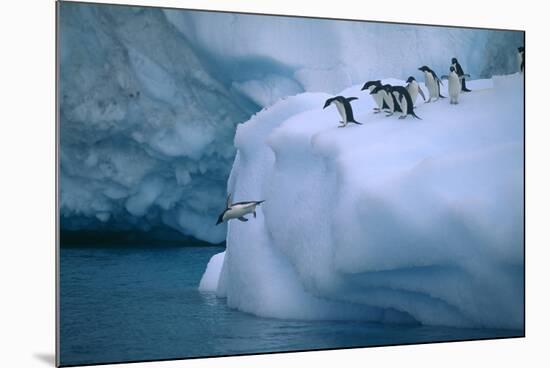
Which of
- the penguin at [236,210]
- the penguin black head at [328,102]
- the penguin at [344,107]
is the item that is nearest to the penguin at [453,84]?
the penguin at [344,107]

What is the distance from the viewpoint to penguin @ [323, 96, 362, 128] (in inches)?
295

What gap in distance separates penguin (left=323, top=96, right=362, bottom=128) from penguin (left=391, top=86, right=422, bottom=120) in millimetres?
344

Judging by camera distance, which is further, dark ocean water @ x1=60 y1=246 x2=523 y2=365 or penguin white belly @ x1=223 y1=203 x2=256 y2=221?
penguin white belly @ x1=223 y1=203 x2=256 y2=221

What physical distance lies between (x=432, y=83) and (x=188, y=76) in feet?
6.28

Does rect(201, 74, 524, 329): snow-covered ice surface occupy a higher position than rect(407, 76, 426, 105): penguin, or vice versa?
rect(407, 76, 426, 105): penguin

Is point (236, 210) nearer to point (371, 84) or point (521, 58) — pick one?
point (371, 84)

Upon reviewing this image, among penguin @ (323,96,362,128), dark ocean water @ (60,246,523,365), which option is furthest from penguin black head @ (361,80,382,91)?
dark ocean water @ (60,246,523,365)

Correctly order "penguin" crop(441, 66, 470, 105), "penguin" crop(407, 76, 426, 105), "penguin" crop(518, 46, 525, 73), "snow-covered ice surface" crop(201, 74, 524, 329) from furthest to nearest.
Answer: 1. "penguin" crop(518, 46, 525, 73)
2. "penguin" crop(441, 66, 470, 105)
3. "penguin" crop(407, 76, 426, 105)
4. "snow-covered ice surface" crop(201, 74, 524, 329)

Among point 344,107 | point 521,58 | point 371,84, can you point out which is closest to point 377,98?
point 371,84

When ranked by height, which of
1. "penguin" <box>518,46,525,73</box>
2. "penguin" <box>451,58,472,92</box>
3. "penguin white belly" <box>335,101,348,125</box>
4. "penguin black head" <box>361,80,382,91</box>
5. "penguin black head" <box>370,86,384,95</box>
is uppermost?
"penguin" <box>518,46,525,73</box>

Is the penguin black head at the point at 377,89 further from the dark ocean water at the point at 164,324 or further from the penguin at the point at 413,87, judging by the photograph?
the dark ocean water at the point at 164,324

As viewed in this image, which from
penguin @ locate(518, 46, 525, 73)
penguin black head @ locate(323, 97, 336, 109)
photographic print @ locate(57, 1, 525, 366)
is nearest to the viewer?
photographic print @ locate(57, 1, 525, 366)

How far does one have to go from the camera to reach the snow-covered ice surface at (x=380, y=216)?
7.32m

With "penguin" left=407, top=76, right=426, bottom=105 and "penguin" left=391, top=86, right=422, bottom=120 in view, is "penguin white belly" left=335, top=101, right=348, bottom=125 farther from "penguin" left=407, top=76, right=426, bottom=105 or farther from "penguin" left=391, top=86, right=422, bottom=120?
"penguin" left=407, top=76, right=426, bottom=105
